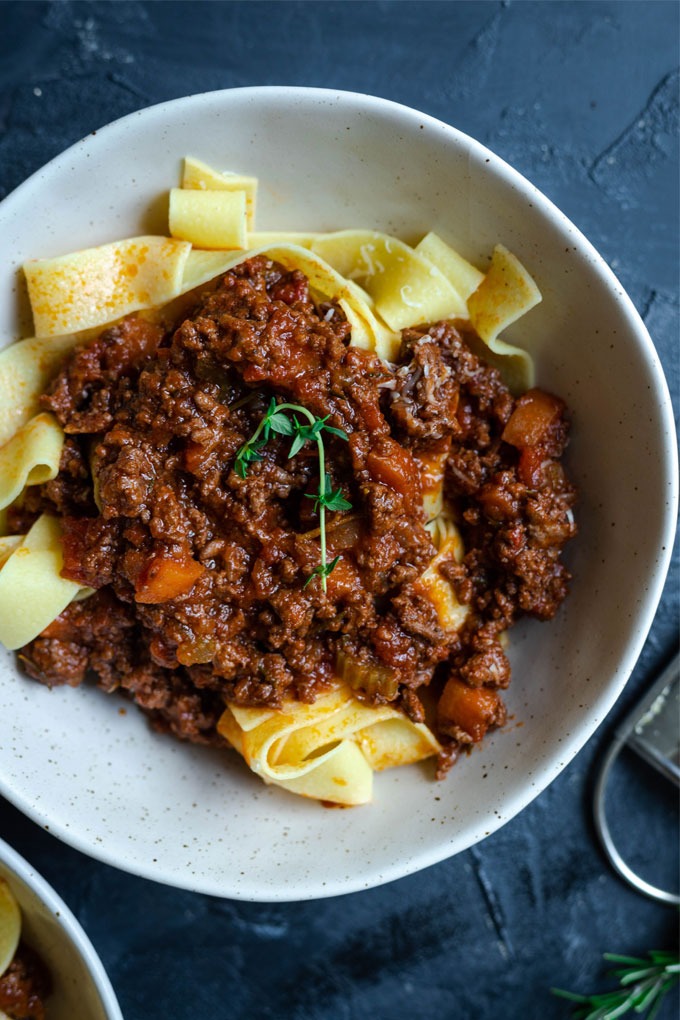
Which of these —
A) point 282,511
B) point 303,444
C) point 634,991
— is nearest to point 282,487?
point 282,511

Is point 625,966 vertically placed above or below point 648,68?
below

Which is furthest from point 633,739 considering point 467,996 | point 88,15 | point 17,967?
point 88,15

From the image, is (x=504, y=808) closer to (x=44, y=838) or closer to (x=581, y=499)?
(x=581, y=499)

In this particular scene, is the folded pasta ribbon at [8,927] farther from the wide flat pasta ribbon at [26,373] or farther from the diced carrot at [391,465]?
the diced carrot at [391,465]

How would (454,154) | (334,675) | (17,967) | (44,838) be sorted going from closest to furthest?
(454,154)
(334,675)
(17,967)
(44,838)

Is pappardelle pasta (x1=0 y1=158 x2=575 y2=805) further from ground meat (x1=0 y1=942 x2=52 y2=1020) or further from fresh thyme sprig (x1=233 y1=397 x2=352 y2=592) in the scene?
ground meat (x1=0 y1=942 x2=52 y2=1020)

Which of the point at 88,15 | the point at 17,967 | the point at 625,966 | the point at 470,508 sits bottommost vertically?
the point at 17,967
